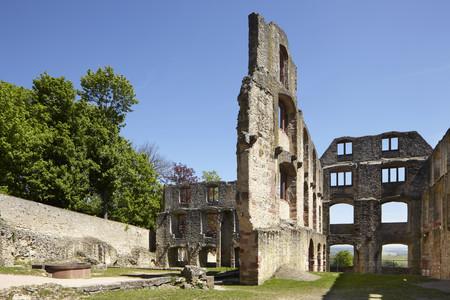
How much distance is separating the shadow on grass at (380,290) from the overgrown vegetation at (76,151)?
55.5 feet

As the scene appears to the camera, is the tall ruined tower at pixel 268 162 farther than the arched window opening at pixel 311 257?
No

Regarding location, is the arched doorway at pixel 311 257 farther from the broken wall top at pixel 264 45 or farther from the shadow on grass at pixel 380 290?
the broken wall top at pixel 264 45

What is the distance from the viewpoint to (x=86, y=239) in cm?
2033

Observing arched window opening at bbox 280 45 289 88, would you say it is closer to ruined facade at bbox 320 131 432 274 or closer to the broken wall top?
the broken wall top

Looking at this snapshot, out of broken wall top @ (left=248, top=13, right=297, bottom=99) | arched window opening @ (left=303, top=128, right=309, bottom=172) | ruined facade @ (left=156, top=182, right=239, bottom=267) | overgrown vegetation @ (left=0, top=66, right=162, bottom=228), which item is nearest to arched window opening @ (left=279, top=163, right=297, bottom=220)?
arched window opening @ (left=303, top=128, right=309, bottom=172)

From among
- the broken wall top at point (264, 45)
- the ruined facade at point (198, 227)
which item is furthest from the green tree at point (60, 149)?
the broken wall top at point (264, 45)

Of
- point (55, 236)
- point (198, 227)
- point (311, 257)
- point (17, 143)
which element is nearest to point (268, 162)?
point (311, 257)

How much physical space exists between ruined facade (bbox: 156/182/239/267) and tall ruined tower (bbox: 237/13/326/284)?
28.1 ft

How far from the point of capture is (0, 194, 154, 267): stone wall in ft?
52.8

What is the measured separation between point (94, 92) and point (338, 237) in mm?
19847

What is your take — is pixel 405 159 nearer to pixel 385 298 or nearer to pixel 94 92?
pixel 385 298

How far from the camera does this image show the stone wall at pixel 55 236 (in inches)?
634

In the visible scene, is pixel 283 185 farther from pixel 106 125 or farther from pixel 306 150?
pixel 106 125

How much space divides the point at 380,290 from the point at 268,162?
5384mm
